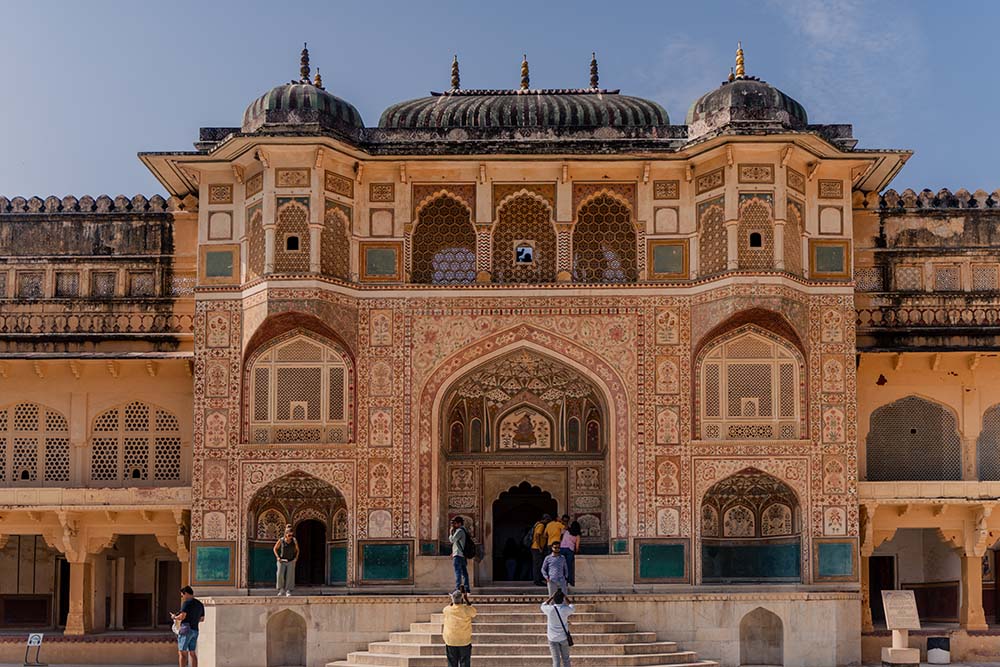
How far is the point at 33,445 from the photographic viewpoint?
78.0 ft

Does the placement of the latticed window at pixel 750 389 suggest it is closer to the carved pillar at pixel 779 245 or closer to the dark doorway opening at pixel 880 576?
the carved pillar at pixel 779 245

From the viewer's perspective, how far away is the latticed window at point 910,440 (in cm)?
2359

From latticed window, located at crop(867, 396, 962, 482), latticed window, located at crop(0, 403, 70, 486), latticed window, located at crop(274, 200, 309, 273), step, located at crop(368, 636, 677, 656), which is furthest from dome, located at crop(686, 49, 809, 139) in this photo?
latticed window, located at crop(0, 403, 70, 486)

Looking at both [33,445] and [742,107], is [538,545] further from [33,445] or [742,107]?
[33,445]

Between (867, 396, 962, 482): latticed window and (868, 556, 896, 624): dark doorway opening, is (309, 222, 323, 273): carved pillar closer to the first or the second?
(867, 396, 962, 482): latticed window

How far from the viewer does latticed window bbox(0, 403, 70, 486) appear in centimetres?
2369

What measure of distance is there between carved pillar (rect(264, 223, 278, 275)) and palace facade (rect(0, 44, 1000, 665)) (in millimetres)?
35

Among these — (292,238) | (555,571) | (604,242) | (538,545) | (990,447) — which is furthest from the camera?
(990,447)

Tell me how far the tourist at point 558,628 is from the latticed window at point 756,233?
7074 mm

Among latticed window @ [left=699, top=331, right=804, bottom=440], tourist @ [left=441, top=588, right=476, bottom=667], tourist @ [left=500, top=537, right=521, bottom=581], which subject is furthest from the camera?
tourist @ [left=500, top=537, right=521, bottom=581]

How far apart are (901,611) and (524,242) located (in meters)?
7.45

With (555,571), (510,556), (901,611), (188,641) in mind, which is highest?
(555,571)

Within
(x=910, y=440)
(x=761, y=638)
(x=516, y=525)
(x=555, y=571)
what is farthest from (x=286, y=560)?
(x=910, y=440)

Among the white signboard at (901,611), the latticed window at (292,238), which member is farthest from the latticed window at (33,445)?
the white signboard at (901,611)
